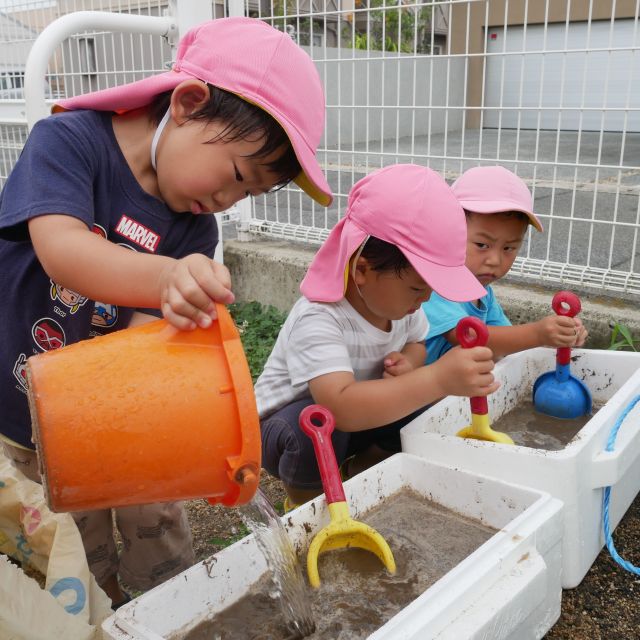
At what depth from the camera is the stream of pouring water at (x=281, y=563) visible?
3.54 feet

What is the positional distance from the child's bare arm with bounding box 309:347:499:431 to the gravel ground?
1.45 ft

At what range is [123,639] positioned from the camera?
0.91 meters

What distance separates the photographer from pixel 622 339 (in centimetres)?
233

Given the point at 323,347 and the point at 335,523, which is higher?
the point at 323,347

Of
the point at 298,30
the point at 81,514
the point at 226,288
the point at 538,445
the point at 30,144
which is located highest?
the point at 298,30

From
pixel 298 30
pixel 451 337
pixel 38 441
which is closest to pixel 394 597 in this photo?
pixel 38 441

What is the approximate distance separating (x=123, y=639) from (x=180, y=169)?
640mm

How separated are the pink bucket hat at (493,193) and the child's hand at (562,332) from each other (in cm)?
27

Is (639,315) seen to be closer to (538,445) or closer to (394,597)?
(538,445)

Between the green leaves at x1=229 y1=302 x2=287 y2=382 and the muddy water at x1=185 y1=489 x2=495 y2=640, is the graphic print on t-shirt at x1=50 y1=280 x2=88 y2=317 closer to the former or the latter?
the muddy water at x1=185 y1=489 x2=495 y2=640

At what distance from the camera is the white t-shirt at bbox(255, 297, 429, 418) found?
150 centimetres

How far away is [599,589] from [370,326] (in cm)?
70

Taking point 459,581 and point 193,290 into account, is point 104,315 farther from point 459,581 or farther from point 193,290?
point 459,581

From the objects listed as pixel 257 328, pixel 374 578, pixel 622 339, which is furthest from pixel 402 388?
pixel 257 328
